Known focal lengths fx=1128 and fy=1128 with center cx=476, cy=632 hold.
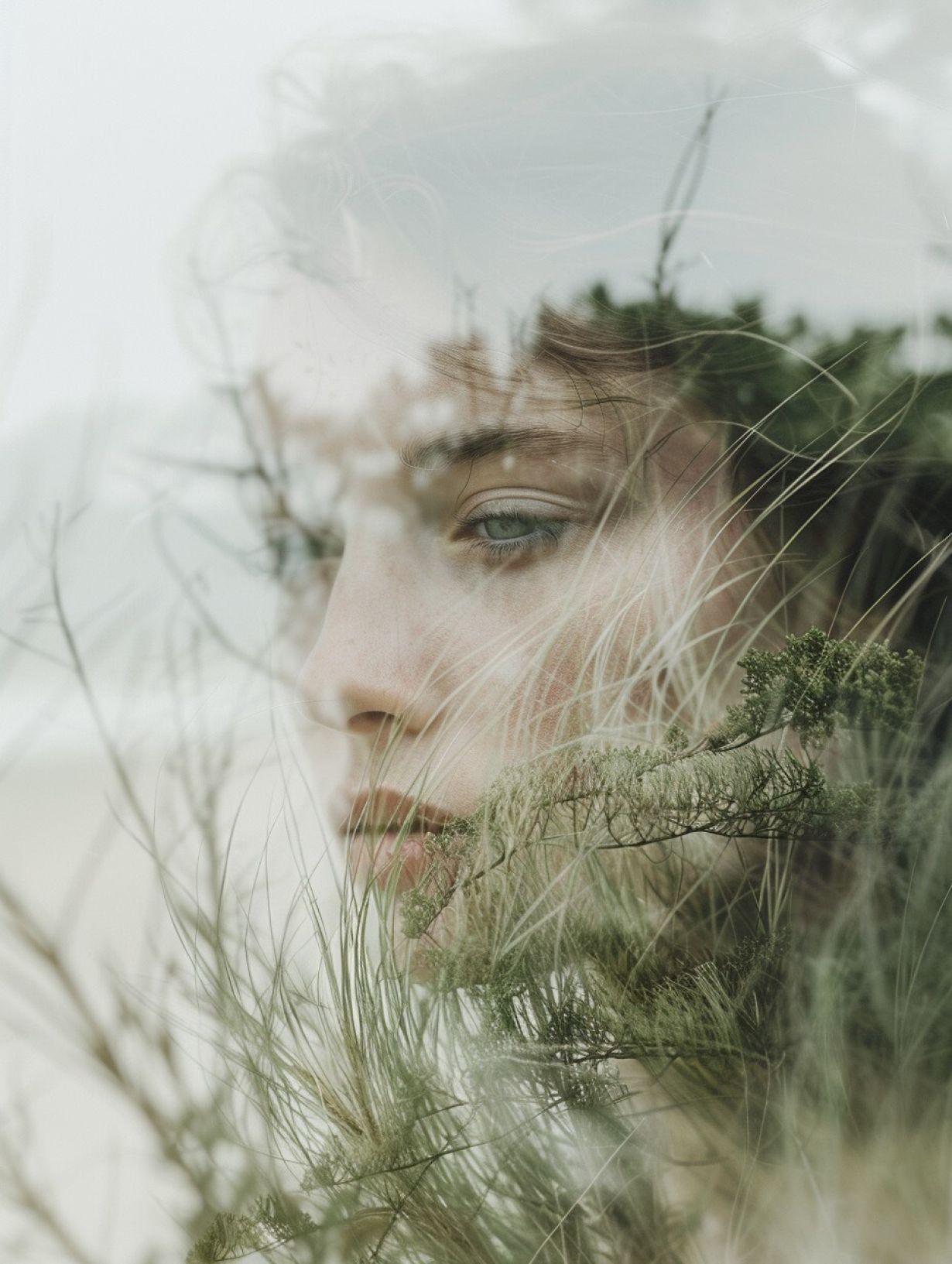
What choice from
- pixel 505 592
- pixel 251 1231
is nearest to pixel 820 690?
pixel 505 592

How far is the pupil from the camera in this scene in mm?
601

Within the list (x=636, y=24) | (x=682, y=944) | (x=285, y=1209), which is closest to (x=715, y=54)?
(x=636, y=24)

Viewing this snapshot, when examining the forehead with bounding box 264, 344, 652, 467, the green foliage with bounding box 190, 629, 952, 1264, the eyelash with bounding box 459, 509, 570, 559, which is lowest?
the green foliage with bounding box 190, 629, 952, 1264

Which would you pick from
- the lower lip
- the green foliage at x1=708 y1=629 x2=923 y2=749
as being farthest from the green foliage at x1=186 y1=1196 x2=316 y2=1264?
the green foliage at x1=708 y1=629 x2=923 y2=749

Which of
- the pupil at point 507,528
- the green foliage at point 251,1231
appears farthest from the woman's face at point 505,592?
the green foliage at point 251,1231

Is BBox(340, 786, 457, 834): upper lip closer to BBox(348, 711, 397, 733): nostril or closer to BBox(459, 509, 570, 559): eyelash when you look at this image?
BBox(348, 711, 397, 733): nostril

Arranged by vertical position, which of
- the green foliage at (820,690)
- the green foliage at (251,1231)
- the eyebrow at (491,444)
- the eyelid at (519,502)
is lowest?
the green foliage at (251,1231)

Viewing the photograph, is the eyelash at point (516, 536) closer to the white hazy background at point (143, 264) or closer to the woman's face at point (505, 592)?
the woman's face at point (505, 592)

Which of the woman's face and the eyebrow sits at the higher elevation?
the eyebrow

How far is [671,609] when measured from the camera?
0.59 m

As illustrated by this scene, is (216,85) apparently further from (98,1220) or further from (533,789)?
(98,1220)

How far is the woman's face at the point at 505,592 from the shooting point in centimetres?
59

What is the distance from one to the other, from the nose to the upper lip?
0.11 feet

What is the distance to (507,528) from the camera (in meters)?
0.60
